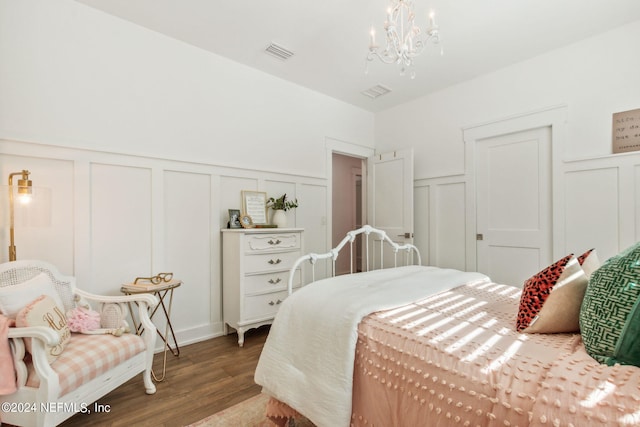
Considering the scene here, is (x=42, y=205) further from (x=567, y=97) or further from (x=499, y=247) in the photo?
(x=567, y=97)

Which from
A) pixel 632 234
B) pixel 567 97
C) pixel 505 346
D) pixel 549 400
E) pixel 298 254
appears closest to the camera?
pixel 549 400

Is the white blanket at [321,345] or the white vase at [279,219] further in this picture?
the white vase at [279,219]

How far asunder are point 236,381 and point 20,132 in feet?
7.69

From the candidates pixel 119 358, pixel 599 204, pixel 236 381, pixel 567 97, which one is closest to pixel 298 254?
pixel 236 381

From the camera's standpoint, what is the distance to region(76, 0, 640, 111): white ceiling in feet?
7.75

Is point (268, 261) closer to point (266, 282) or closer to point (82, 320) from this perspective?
point (266, 282)

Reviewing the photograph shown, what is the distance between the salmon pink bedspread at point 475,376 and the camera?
2.56 ft

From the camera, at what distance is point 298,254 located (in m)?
3.22

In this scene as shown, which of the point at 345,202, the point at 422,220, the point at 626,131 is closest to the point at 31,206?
the point at 422,220

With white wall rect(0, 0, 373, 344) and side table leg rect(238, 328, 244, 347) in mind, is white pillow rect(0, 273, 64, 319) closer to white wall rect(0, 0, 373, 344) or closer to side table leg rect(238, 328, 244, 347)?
white wall rect(0, 0, 373, 344)

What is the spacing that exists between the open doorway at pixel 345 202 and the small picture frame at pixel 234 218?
2.83 meters

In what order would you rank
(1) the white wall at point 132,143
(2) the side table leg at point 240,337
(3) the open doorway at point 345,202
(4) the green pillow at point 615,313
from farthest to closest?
(3) the open doorway at point 345,202 < (2) the side table leg at point 240,337 < (1) the white wall at point 132,143 < (4) the green pillow at point 615,313

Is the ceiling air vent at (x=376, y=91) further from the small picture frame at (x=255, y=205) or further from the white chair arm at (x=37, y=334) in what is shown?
the white chair arm at (x=37, y=334)

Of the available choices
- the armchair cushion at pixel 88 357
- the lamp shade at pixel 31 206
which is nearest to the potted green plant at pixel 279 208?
the armchair cushion at pixel 88 357
